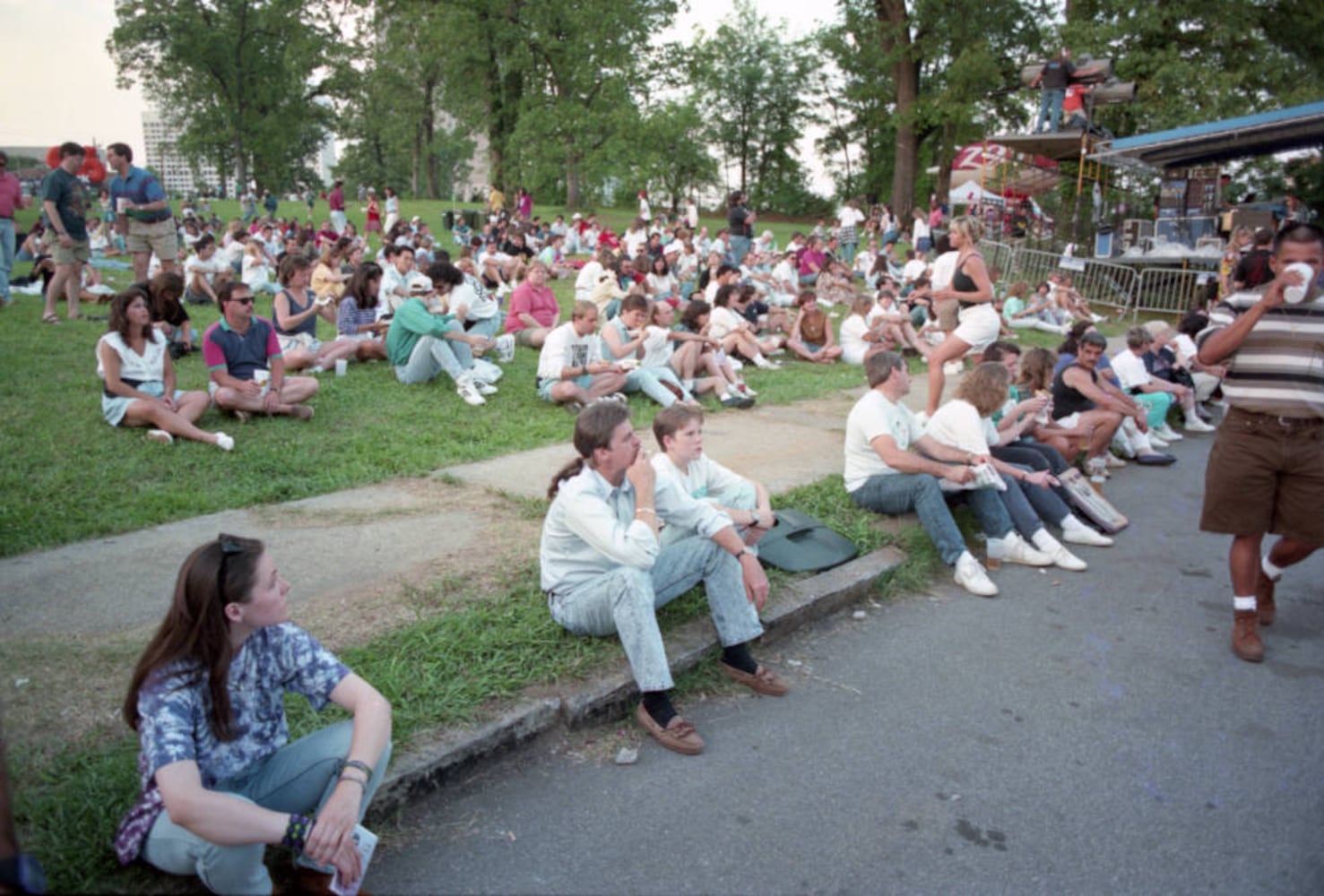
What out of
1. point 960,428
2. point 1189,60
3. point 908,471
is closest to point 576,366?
point 908,471

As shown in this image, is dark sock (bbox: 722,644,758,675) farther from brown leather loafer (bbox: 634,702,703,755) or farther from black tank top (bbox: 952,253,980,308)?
black tank top (bbox: 952,253,980,308)

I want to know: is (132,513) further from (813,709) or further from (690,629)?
(813,709)

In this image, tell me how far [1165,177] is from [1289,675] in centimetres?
1943

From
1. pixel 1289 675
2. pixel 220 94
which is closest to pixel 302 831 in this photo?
pixel 1289 675

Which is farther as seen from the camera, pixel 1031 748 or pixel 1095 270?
pixel 1095 270

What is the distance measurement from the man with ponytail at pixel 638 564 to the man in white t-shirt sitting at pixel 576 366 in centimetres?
458

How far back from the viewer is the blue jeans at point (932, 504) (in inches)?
217

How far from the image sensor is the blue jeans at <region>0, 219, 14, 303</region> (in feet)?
40.0

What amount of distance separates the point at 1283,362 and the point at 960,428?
1.83m

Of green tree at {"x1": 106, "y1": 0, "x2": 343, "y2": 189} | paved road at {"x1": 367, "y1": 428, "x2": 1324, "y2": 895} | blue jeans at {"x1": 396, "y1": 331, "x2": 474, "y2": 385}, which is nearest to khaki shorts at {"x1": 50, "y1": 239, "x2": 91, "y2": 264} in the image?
blue jeans at {"x1": 396, "y1": 331, "x2": 474, "y2": 385}

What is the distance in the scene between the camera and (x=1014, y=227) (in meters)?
22.9

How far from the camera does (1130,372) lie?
942 cm

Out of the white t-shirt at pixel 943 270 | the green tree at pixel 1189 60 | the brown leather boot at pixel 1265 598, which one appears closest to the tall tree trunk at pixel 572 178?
the green tree at pixel 1189 60

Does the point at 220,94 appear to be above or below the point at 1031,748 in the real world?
above
